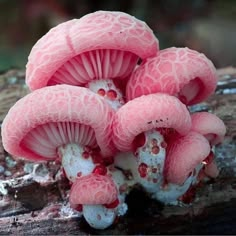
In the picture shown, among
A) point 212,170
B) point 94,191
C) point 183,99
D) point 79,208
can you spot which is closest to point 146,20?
point 183,99

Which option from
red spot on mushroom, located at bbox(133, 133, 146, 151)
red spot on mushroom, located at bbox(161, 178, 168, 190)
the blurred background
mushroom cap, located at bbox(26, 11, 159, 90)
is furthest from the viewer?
the blurred background

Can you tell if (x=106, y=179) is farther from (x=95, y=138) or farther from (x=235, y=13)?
(x=235, y=13)

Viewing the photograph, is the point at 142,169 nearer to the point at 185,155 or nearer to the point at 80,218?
the point at 185,155

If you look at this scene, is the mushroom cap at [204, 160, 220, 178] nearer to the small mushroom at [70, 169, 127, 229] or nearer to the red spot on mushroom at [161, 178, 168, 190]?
the red spot on mushroom at [161, 178, 168, 190]

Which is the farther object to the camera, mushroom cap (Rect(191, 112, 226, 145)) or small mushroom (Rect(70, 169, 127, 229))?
mushroom cap (Rect(191, 112, 226, 145))

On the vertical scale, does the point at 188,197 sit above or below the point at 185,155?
below

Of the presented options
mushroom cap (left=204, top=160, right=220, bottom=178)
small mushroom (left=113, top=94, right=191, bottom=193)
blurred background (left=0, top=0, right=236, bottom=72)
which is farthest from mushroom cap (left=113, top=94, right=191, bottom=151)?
blurred background (left=0, top=0, right=236, bottom=72)

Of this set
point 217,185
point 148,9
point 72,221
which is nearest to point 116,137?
point 72,221
